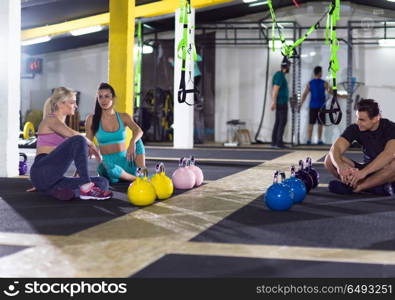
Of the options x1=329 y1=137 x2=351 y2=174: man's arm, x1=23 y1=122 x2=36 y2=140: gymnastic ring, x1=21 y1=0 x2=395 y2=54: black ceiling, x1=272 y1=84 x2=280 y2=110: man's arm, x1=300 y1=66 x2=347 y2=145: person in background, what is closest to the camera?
x1=329 y1=137 x2=351 y2=174: man's arm

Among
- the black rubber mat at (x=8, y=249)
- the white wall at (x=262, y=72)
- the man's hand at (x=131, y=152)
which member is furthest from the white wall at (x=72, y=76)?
the black rubber mat at (x=8, y=249)

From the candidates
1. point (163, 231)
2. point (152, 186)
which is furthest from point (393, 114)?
point (163, 231)

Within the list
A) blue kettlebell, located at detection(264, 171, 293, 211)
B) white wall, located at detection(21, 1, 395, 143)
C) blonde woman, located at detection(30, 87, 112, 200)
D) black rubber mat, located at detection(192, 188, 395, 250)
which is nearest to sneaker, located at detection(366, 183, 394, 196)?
black rubber mat, located at detection(192, 188, 395, 250)

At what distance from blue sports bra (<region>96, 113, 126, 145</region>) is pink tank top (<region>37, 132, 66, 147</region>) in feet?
2.65

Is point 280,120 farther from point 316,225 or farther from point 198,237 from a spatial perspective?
point 198,237

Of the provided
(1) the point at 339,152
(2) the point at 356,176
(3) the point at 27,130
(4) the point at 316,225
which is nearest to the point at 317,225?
(4) the point at 316,225

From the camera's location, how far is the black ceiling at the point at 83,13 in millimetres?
11070

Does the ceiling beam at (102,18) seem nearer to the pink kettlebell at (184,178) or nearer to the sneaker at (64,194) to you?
the pink kettlebell at (184,178)

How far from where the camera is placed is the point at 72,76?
600 inches

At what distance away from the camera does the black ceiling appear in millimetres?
11070

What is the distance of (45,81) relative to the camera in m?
15.5

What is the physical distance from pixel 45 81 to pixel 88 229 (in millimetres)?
12958

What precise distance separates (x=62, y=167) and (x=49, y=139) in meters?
0.26

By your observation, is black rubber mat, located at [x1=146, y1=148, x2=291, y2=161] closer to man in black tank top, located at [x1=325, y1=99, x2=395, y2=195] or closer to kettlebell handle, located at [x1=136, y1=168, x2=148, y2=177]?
man in black tank top, located at [x1=325, y1=99, x2=395, y2=195]
